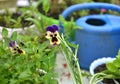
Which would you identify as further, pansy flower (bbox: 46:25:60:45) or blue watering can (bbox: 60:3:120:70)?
blue watering can (bbox: 60:3:120:70)

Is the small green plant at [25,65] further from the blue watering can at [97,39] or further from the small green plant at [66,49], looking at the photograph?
the blue watering can at [97,39]

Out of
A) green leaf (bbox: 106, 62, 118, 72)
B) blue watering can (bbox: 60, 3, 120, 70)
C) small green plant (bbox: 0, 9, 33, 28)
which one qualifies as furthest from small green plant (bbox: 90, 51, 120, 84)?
small green plant (bbox: 0, 9, 33, 28)

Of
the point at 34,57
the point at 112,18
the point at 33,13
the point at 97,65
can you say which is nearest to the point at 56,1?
the point at 33,13

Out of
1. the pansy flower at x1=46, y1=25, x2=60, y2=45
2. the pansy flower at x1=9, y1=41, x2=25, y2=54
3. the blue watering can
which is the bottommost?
the blue watering can

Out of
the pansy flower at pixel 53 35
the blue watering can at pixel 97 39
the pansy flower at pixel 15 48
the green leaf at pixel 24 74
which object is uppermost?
the pansy flower at pixel 53 35

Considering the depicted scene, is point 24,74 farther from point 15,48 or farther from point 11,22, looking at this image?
point 11,22

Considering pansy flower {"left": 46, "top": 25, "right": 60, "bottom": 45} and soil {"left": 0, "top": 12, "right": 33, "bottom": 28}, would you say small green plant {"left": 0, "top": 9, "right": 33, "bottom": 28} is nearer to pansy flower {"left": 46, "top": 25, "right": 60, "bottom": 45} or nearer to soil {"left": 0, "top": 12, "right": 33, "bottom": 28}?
soil {"left": 0, "top": 12, "right": 33, "bottom": 28}

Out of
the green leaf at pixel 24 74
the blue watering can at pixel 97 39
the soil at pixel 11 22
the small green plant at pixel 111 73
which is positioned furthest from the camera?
the soil at pixel 11 22

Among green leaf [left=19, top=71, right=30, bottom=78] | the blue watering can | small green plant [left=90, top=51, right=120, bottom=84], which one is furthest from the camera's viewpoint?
the blue watering can

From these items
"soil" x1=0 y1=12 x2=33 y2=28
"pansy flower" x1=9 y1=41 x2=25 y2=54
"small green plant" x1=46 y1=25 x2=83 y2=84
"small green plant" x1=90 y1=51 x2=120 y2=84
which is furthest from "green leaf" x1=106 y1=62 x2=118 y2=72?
"soil" x1=0 y1=12 x2=33 y2=28

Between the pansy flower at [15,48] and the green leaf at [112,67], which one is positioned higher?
the pansy flower at [15,48]

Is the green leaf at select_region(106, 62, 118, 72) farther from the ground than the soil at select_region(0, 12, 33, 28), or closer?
closer

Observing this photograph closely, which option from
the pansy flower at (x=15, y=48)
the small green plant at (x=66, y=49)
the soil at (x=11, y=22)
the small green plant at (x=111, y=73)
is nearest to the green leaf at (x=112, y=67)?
the small green plant at (x=111, y=73)

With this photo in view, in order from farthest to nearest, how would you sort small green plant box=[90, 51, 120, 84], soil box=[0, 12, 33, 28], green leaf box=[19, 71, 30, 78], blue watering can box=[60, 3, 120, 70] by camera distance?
soil box=[0, 12, 33, 28] < blue watering can box=[60, 3, 120, 70] < small green plant box=[90, 51, 120, 84] < green leaf box=[19, 71, 30, 78]
